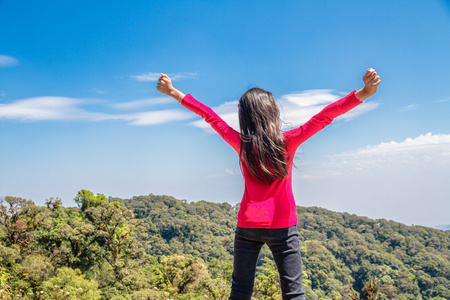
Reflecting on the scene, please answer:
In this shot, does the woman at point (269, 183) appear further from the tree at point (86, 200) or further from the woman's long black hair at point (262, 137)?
the tree at point (86, 200)

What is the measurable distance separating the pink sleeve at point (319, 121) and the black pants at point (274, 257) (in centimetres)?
41

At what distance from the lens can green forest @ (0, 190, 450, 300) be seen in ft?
46.6

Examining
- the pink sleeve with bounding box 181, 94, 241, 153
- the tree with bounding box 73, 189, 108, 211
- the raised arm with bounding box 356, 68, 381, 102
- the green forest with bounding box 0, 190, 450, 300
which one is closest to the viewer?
the raised arm with bounding box 356, 68, 381, 102

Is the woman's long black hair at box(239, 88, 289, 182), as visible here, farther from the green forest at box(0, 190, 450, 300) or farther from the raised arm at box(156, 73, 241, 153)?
the green forest at box(0, 190, 450, 300)

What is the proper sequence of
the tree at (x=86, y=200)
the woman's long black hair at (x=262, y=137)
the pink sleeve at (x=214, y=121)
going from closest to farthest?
the woman's long black hair at (x=262, y=137)
the pink sleeve at (x=214, y=121)
the tree at (x=86, y=200)

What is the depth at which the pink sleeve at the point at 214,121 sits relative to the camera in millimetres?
1660

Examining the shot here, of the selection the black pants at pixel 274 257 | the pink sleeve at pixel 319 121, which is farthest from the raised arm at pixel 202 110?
the black pants at pixel 274 257

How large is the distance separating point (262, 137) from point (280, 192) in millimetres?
275

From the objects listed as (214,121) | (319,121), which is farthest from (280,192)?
(214,121)

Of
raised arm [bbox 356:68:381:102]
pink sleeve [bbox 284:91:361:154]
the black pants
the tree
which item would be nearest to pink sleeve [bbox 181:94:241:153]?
pink sleeve [bbox 284:91:361:154]

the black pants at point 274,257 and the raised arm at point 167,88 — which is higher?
the raised arm at point 167,88

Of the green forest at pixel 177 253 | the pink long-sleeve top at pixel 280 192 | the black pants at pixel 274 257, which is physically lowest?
the green forest at pixel 177 253

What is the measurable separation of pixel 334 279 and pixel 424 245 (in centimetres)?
2331

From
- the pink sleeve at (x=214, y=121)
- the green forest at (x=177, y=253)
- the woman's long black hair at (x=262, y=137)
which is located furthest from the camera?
the green forest at (x=177, y=253)
